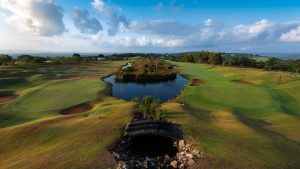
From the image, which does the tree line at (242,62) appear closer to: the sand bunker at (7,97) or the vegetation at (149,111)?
the vegetation at (149,111)

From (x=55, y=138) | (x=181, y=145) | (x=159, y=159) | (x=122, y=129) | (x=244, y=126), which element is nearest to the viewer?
(x=159, y=159)

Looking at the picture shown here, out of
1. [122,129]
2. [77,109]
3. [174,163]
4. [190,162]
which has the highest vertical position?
[122,129]

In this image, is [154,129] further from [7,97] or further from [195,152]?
[7,97]

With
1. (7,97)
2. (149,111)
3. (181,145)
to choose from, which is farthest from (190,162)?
(7,97)

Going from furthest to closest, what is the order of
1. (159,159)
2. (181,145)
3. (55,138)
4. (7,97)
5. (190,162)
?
(7,97) → (55,138) → (181,145) → (159,159) → (190,162)

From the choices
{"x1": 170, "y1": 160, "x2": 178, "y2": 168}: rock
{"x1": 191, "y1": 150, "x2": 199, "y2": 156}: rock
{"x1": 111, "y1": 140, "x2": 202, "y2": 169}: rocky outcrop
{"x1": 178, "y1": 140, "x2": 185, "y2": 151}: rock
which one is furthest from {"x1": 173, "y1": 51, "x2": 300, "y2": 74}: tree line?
{"x1": 170, "y1": 160, "x2": 178, "y2": 168}: rock

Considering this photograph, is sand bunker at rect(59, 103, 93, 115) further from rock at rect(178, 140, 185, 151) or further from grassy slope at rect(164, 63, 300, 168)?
rock at rect(178, 140, 185, 151)
